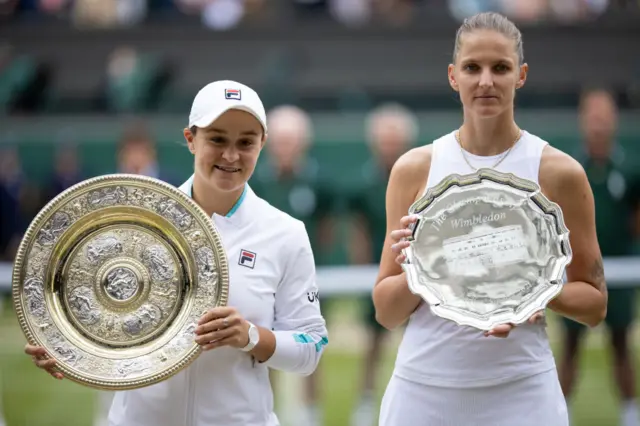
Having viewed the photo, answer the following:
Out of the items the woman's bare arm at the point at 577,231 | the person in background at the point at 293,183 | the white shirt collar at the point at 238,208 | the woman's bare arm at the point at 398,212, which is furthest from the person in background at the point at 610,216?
the white shirt collar at the point at 238,208

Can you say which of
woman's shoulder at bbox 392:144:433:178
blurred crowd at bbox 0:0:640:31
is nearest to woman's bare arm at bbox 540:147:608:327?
woman's shoulder at bbox 392:144:433:178

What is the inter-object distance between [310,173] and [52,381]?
2.48 metres

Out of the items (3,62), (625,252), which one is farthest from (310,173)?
(3,62)

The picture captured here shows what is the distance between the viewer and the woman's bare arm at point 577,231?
2.46m

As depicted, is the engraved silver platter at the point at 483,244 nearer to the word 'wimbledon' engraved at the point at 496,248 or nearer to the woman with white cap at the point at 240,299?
the word 'wimbledon' engraved at the point at 496,248

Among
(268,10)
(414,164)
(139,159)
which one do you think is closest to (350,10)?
(268,10)

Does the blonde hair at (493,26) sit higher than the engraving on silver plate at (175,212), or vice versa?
the blonde hair at (493,26)

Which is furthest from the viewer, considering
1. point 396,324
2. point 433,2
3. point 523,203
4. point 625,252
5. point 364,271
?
point 433,2

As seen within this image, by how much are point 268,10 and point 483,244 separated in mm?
9979

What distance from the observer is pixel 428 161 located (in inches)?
100

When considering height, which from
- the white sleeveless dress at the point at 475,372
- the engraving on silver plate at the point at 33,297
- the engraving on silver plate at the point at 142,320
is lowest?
the white sleeveless dress at the point at 475,372

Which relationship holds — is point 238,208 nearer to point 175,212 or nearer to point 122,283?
point 175,212

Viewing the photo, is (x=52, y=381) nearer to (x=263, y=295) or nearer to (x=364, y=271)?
(x=364, y=271)

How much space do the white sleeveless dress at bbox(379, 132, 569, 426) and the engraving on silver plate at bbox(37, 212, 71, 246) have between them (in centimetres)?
87
